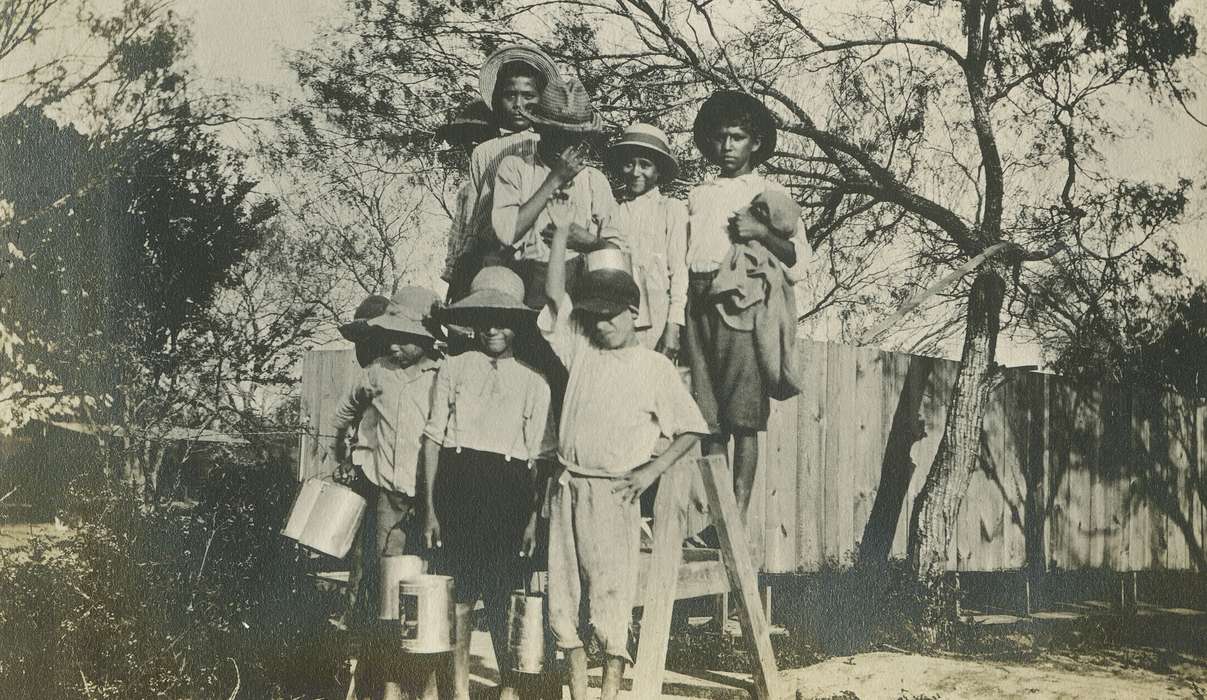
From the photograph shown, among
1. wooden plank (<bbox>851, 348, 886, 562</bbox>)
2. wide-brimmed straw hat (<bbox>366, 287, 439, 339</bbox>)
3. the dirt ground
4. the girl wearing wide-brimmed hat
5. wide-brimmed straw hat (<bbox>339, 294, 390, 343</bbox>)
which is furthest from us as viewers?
wooden plank (<bbox>851, 348, 886, 562</bbox>)

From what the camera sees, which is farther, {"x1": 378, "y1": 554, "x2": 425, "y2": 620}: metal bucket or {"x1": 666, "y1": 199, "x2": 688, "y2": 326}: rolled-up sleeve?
{"x1": 666, "y1": 199, "x2": 688, "y2": 326}: rolled-up sleeve

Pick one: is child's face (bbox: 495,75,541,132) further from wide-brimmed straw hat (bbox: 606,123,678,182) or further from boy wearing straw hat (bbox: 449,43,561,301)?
wide-brimmed straw hat (bbox: 606,123,678,182)

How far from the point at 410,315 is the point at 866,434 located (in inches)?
112

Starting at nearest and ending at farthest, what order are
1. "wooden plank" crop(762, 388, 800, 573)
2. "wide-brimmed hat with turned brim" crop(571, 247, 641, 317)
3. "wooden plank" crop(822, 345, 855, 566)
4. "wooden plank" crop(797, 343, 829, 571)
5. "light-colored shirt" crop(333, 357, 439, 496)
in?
"wide-brimmed hat with turned brim" crop(571, 247, 641, 317) < "light-colored shirt" crop(333, 357, 439, 496) < "wooden plank" crop(762, 388, 800, 573) < "wooden plank" crop(797, 343, 829, 571) < "wooden plank" crop(822, 345, 855, 566)

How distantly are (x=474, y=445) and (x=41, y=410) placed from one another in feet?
7.44

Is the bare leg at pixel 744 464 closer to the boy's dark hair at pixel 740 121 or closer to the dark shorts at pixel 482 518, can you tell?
the dark shorts at pixel 482 518

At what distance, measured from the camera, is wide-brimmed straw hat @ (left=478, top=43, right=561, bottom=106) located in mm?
4496

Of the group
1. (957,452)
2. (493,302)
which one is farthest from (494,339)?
(957,452)

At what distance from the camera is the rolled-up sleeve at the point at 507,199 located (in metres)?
4.31

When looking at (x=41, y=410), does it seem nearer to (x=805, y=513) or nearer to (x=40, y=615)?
(x=40, y=615)

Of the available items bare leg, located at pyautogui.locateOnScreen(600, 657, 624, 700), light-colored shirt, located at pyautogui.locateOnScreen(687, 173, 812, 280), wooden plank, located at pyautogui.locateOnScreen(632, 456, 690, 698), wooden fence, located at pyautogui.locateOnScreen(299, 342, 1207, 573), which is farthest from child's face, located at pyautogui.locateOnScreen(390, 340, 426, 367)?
bare leg, located at pyautogui.locateOnScreen(600, 657, 624, 700)

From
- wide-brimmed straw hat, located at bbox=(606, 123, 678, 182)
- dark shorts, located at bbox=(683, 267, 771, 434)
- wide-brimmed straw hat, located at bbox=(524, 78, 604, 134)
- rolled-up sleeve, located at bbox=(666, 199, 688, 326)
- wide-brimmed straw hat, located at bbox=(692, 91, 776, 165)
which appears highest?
wide-brimmed straw hat, located at bbox=(692, 91, 776, 165)

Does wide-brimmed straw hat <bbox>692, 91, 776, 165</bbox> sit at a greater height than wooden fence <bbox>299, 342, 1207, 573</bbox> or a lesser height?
greater

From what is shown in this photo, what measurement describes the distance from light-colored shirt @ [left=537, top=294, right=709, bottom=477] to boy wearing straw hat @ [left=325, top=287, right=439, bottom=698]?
1.02m
